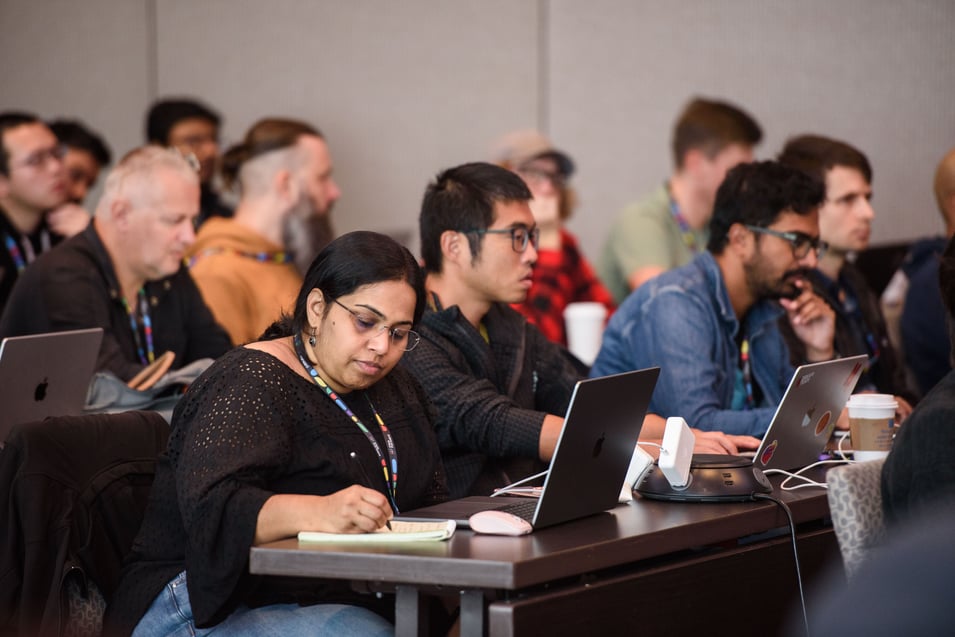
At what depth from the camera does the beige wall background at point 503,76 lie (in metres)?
5.70

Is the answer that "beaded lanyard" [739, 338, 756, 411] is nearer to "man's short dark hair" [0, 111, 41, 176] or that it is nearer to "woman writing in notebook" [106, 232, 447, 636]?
"woman writing in notebook" [106, 232, 447, 636]

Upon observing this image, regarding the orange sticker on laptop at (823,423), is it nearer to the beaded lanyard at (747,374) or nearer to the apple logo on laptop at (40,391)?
the beaded lanyard at (747,374)

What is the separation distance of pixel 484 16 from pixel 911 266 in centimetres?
241

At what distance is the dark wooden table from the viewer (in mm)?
1868

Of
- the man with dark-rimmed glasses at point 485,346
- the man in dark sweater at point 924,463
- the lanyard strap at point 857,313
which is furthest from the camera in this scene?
the lanyard strap at point 857,313

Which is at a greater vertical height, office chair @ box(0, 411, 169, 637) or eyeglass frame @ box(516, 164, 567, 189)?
eyeglass frame @ box(516, 164, 567, 189)

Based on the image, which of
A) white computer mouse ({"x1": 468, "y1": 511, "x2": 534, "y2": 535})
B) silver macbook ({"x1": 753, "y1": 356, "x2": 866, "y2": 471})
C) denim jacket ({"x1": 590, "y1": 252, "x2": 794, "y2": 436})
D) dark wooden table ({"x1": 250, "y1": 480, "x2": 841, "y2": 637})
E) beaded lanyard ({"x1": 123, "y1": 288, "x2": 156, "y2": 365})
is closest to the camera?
dark wooden table ({"x1": 250, "y1": 480, "x2": 841, "y2": 637})

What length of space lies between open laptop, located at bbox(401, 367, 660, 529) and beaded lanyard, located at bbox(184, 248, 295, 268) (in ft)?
8.07

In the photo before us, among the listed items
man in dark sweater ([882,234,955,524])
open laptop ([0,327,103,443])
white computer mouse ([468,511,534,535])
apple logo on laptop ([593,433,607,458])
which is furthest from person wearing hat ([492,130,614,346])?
man in dark sweater ([882,234,955,524])

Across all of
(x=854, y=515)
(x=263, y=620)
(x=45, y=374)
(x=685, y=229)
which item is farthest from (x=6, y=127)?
(x=854, y=515)

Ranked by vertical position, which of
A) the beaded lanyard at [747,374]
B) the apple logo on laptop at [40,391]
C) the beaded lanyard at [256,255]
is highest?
the beaded lanyard at [256,255]

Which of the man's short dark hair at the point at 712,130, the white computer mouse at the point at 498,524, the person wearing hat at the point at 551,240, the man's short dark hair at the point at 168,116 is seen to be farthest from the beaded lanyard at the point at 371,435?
the man's short dark hair at the point at 168,116

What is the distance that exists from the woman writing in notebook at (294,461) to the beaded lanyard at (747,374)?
1196 millimetres

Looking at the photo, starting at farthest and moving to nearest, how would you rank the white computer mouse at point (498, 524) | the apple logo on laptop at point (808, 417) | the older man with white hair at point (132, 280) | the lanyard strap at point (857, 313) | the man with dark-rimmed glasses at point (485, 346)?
the lanyard strap at point (857, 313) < the older man with white hair at point (132, 280) < the man with dark-rimmed glasses at point (485, 346) < the apple logo on laptop at point (808, 417) < the white computer mouse at point (498, 524)
